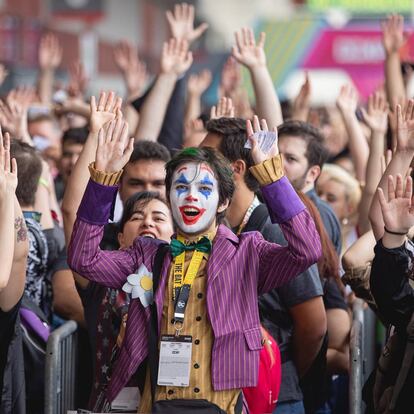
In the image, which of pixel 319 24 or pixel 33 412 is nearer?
pixel 33 412

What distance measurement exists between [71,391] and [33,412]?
0.72ft

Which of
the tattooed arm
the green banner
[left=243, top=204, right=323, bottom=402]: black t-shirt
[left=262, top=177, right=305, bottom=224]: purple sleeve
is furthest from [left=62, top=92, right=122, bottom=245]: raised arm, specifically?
the green banner

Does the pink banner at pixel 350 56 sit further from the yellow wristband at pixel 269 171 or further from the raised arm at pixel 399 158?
the yellow wristband at pixel 269 171

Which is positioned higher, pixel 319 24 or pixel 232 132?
pixel 319 24

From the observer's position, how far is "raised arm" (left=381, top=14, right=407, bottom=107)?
28.3 feet

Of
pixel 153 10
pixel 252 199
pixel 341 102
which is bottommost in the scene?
pixel 252 199

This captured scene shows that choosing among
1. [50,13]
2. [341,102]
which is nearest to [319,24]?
[50,13]

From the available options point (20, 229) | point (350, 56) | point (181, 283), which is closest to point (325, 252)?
point (181, 283)

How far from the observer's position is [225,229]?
5.39 m

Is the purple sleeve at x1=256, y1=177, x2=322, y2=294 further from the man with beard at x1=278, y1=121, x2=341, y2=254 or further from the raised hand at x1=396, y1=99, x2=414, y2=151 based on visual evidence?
the man with beard at x1=278, y1=121, x2=341, y2=254

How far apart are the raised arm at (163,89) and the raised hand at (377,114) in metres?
1.23

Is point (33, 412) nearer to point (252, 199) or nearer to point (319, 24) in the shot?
point (252, 199)

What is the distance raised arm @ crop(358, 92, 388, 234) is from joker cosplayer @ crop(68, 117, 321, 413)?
2.03m

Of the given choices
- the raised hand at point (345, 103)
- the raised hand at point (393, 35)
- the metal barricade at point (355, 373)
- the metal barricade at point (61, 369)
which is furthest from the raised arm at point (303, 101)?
the metal barricade at point (61, 369)
